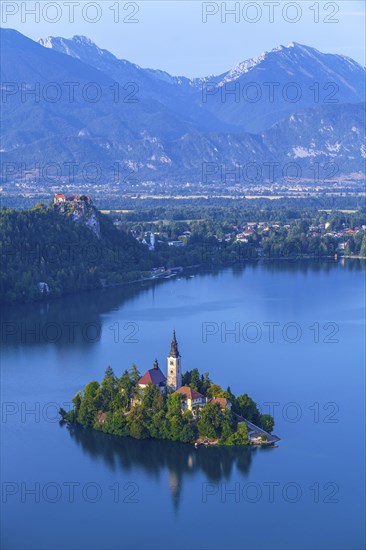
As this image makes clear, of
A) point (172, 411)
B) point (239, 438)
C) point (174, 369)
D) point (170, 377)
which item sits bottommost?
point (239, 438)

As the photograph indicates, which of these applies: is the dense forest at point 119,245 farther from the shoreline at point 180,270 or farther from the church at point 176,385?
the church at point 176,385

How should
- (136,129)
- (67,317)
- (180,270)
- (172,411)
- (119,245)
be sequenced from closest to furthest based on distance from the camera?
(172,411) < (67,317) < (119,245) < (180,270) < (136,129)

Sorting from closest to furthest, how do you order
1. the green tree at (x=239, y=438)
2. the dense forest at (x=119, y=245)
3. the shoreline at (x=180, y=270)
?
the green tree at (x=239, y=438), the shoreline at (x=180, y=270), the dense forest at (x=119, y=245)

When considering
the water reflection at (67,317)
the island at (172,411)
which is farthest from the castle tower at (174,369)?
the water reflection at (67,317)

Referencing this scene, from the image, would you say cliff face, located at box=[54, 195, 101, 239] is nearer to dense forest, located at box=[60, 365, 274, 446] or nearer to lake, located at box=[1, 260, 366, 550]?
lake, located at box=[1, 260, 366, 550]

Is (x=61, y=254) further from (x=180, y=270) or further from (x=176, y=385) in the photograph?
(x=176, y=385)

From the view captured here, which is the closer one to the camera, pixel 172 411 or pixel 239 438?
pixel 239 438

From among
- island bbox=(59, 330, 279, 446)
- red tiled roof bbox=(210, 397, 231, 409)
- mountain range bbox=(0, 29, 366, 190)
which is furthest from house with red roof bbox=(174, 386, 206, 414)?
mountain range bbox=(0, 29, 366, 190)

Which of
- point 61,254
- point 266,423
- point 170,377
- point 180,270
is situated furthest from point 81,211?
point 266,423

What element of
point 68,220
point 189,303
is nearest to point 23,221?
point 68,220
